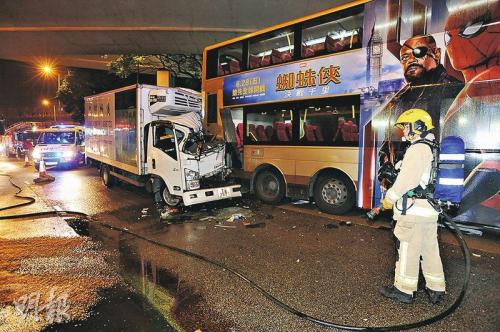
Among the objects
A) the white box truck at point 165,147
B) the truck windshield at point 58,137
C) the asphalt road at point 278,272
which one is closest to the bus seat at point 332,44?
the white box truck at point 165,147

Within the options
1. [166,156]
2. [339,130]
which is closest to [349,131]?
[339,130]

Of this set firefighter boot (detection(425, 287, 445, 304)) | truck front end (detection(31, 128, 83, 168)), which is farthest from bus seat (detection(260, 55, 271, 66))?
truck front end (detection(31, 128, 83, 168))

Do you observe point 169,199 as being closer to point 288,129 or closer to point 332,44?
point 288,129

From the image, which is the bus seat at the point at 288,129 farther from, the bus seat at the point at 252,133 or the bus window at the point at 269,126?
the bus seat at the point at 252,133

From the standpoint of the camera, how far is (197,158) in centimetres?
754

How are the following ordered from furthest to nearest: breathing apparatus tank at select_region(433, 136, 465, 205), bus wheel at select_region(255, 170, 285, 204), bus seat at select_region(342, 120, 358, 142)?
bus wheel at select_region(255, 170, 285, 204) < bus seat at select_region(342, 120, 358, 142) < breathing apparatus tank at select_region(433, 136, 465, 205)

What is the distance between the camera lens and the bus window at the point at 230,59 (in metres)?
8.97

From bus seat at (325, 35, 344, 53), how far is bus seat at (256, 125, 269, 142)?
2525mm

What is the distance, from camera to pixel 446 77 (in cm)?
555

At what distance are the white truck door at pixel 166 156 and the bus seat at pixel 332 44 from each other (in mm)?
3856

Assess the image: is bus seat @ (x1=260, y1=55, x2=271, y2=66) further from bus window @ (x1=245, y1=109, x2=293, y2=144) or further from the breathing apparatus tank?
the breathing apparatus tank

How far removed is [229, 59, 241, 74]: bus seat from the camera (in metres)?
9.05

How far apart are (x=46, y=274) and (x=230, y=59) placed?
22.8ft

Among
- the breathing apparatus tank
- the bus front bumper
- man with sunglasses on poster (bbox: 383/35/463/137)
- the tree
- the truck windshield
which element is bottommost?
A: the bus front bumper
